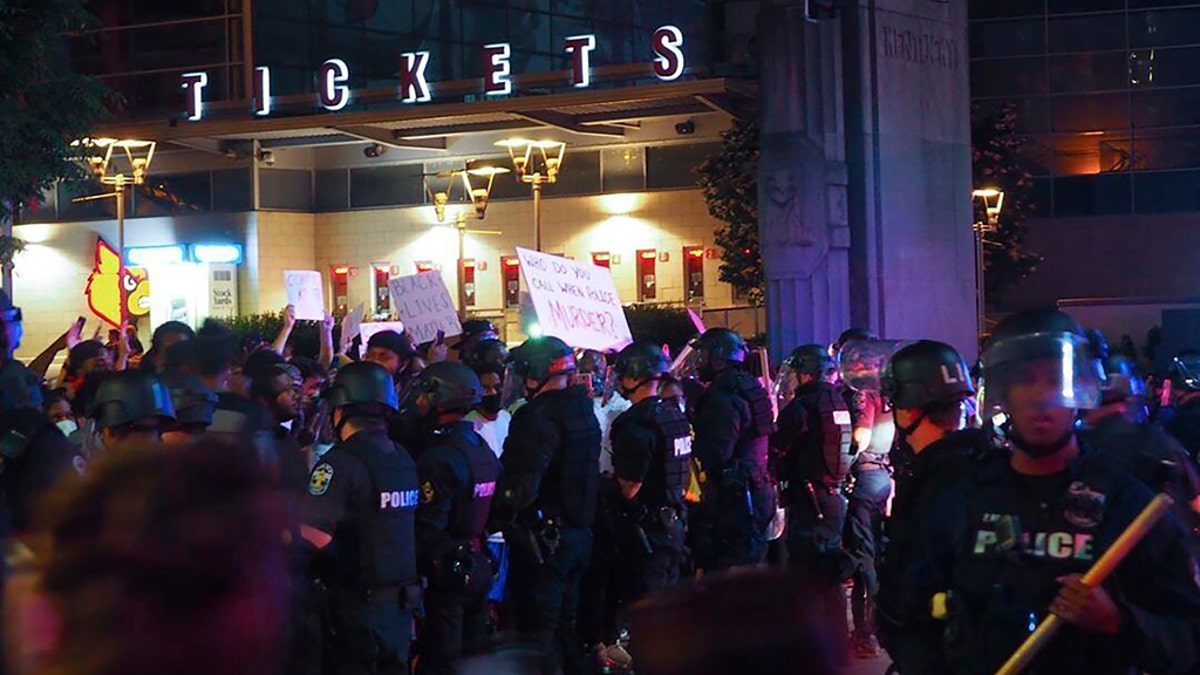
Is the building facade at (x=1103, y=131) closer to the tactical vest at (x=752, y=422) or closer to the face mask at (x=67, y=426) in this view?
the tactical vest at (x=752, y=422)

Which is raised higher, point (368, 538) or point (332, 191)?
point (332, 191)

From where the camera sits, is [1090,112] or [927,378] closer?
[927,378]

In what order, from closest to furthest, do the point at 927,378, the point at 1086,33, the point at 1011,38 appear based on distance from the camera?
the point at 927,378, the point at 1086,33, the point at 1011,38

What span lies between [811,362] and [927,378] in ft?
19.1

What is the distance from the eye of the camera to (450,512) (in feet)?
28.9

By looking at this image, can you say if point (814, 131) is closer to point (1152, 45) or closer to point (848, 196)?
point (848, 196)

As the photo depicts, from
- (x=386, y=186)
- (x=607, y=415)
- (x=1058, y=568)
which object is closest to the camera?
(x=1058, y=568)

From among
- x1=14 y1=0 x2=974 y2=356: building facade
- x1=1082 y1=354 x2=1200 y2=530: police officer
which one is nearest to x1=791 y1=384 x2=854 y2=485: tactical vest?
x1=1082 y1=354 x2=1200 y2=530: police officer

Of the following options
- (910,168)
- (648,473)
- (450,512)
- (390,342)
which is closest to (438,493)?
(450,512)

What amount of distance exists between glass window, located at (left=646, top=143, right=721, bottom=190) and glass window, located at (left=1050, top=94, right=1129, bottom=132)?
12961 millimetres

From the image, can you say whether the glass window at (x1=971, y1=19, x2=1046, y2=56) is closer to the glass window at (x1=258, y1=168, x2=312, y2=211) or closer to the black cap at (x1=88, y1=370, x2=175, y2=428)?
the glass window at (x1=258, y1=168, x2=312, y2=211)

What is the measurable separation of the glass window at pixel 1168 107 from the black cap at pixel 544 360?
38.3m

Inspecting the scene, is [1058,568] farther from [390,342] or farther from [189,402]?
[390,342]

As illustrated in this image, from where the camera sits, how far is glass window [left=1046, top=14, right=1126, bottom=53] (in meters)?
46.2
